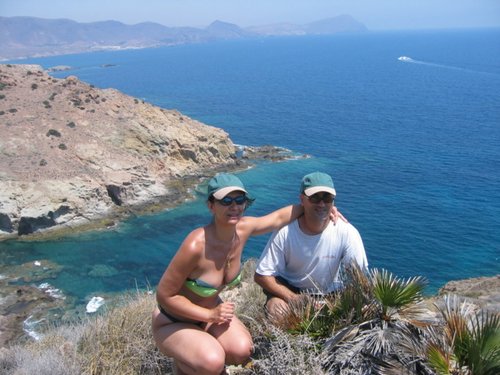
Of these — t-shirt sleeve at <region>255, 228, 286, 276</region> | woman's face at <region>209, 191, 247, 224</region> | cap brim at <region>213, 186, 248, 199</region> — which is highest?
cap brim at <region>213, 186, 248, 199</region>

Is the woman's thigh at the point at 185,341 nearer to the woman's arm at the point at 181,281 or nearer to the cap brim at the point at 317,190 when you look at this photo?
the woman's arm at the point at 181,281

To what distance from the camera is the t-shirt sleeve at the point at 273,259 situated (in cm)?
568

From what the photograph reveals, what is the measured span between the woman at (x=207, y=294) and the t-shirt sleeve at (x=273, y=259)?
0.63 metres

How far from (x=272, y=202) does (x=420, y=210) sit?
399 inches

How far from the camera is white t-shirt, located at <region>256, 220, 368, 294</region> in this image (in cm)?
555

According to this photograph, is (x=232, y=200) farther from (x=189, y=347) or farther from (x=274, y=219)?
(x=189, y=347)

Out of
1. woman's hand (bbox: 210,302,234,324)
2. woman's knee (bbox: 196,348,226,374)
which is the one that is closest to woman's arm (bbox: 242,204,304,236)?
woman's hand (bbox: 210,302,234,324)

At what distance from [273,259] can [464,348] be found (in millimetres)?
2290

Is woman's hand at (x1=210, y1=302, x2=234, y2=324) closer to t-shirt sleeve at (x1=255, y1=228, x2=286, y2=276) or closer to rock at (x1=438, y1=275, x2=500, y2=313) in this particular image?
t-shirt sleeve at (x1=255, y1=228, x2=286, y2=276)

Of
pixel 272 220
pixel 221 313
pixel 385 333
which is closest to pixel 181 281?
pixel 221 313

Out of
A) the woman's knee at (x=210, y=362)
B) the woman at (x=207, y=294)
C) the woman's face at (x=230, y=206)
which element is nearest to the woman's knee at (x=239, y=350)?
the woman at (x=207, y=294)

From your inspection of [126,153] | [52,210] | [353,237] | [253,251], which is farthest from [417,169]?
[353,237]

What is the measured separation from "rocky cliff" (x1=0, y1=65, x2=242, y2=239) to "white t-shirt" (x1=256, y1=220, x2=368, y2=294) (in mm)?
28209

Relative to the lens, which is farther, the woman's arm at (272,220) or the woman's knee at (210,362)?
the woman's arm at (272,220)
